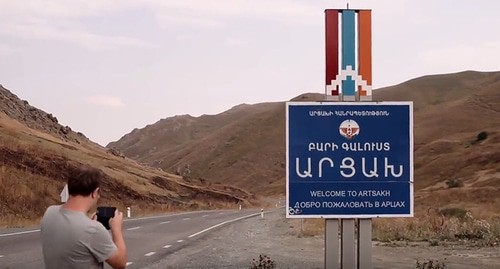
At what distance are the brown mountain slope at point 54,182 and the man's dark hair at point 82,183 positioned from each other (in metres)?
32.5

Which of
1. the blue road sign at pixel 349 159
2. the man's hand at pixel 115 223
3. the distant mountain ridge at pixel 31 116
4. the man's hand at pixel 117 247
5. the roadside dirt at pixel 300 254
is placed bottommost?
the roadside dirt at pixel 300 254

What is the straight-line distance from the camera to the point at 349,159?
10680 mm

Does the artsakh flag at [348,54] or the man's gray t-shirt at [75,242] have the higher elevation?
the artsakh flag at [348,54]

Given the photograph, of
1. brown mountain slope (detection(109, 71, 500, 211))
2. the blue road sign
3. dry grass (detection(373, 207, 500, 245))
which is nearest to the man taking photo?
the blue road sign

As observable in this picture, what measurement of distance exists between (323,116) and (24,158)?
150 ft

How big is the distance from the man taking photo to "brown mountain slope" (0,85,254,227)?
106ft

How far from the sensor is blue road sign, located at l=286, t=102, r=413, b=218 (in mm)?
10656

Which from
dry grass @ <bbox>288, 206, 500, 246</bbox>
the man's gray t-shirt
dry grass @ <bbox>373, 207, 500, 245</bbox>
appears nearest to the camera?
the man's gray t-shirt

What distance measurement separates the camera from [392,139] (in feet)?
35.3

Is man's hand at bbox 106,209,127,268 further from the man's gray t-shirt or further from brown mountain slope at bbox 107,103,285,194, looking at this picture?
brown mountain slope at bbox 107,103,285,194

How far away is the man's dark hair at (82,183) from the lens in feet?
16.2

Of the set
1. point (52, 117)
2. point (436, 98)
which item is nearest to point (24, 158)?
point (52, 117)

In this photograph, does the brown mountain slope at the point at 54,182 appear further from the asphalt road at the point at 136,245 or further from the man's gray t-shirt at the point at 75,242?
the man's gray t-shirt at the point at 75,242

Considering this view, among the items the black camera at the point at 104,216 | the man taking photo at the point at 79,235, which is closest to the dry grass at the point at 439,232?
the black camera at the point at 104,216
